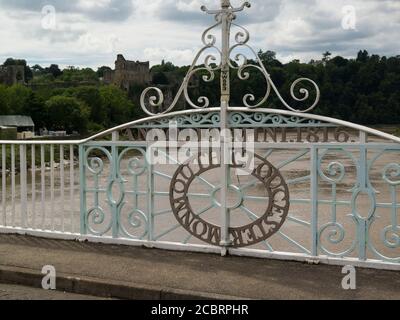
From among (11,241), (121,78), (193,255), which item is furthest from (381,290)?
(121,78)

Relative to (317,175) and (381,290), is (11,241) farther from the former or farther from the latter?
(381,290)

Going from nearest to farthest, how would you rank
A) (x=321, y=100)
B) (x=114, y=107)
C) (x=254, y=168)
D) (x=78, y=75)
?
(x=254, y=168) < (x=321, y=100) < (x=114, y=107) < (x=78, y=75)

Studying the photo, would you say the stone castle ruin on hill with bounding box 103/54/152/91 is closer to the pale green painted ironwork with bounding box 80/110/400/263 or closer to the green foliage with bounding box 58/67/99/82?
the green foliage with bounding box 58/67/99/82

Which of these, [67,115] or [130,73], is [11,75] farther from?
[67,115]

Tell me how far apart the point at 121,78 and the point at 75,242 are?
219 feet

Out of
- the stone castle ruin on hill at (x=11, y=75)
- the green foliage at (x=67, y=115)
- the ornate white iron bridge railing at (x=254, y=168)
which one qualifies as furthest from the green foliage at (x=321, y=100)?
the ornate white iron bridge railing at (x=254, y=168)

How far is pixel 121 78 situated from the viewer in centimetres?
7088

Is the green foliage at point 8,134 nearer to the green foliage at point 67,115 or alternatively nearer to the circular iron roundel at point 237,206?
the green foliage at point 67,115

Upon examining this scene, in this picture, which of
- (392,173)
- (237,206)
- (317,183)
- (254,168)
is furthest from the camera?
(237,206)

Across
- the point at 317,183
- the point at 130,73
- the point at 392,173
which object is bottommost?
the point at 317,183

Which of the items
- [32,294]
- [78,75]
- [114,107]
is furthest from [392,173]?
[78,75]

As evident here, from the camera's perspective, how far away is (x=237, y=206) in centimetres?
495
